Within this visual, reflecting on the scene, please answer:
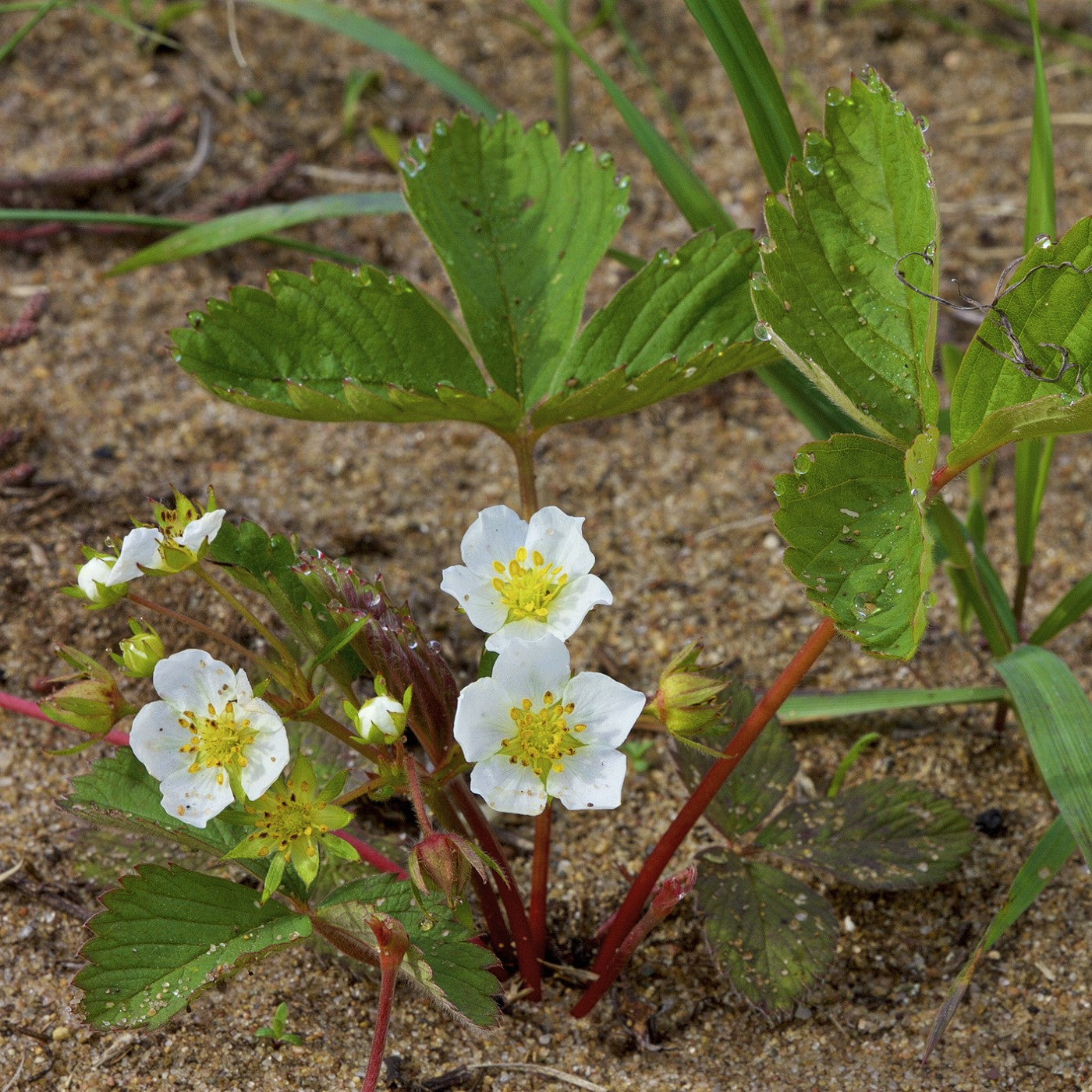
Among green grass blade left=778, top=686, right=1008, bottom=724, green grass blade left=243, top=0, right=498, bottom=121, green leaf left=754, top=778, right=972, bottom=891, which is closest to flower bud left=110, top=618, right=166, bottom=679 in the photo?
green leaf left=754, top=778, right=972, bottom=891

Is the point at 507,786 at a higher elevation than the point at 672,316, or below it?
below

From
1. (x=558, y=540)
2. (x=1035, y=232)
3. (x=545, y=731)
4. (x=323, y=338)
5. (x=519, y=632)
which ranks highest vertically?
(x=1035, y=232)

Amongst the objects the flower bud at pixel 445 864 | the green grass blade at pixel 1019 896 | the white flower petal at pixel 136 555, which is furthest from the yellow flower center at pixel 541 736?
the green grass blade at pixel 1019 896

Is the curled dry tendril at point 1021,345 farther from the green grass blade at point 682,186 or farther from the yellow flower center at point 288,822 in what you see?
the yellow flower center at point 288,822

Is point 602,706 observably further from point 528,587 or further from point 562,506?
point 562,506

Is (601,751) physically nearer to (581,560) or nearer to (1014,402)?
(581,560)

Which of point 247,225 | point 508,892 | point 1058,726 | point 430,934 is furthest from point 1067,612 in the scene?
point 247,225
